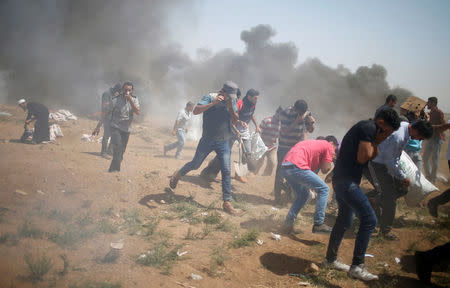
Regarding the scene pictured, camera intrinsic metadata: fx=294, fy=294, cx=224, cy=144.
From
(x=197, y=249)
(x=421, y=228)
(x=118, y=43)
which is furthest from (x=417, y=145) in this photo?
(x=118, y=43)

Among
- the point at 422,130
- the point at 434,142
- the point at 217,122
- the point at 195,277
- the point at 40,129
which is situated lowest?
the point at 195,277

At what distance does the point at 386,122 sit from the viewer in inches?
102

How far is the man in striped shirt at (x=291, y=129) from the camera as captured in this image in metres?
5.22

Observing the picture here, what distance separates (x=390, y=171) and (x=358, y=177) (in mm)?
1388

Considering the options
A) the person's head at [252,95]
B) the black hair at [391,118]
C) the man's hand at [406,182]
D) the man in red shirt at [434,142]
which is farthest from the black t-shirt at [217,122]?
the man in red shirt at [434,142]

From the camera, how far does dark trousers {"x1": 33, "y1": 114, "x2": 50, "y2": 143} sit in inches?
324

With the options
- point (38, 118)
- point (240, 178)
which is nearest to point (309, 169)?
point (240, 178)

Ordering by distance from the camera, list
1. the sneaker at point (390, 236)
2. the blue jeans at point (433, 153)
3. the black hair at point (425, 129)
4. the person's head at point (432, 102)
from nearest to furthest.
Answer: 1. the black hair at point (425, 129)
2. the sneaker at point (390, 236)
3. the person's head at point (432, 102)
4. the blue jeans at point (433, 153)

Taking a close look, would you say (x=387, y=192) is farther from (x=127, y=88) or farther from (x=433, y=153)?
(x=127, y=88)

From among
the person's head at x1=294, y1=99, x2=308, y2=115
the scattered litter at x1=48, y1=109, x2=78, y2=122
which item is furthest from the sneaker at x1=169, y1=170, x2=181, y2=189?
the scattered litter at x1=48, y1=109, x2=78, y2=122

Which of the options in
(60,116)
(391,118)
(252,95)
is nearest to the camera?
(391,118)

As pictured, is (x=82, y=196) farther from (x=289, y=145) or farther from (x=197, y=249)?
(x=289, y=145)

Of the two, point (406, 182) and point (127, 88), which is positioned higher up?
point (127, 88)

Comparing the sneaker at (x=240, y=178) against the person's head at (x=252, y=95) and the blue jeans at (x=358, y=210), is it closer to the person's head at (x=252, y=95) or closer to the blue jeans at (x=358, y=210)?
the person's head at (x=252, y=95)
